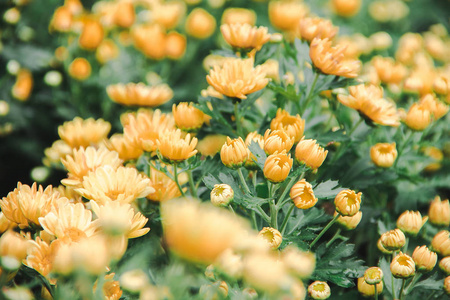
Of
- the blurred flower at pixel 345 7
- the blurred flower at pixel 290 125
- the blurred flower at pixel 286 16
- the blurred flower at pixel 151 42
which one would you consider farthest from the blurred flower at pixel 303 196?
the blurred flower at pixel 345 7

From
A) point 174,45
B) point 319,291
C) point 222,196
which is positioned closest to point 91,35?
point 174,45

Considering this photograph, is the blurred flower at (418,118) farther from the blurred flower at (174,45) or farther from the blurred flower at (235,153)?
the blurred flower at (174,45)

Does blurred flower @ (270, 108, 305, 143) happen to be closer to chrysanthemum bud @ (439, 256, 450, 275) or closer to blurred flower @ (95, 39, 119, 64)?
chrysanthemum bud @ (439, 256, 450, 275)

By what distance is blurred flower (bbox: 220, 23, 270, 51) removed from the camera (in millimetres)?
1221

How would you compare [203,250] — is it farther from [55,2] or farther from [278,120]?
[55,2]

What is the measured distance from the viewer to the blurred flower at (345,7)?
228 centimetres

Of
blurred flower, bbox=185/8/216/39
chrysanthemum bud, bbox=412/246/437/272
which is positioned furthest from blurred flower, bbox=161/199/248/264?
blurred flower, bbox=185/8/216/39

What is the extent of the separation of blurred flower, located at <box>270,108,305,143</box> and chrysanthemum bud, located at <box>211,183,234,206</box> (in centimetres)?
22

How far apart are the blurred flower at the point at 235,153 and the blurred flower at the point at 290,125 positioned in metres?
0.14

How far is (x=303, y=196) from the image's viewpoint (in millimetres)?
938

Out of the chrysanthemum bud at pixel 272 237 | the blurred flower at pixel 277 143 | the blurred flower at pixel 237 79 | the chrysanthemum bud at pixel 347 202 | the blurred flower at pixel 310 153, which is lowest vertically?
the chrysanthemum bud at pixel 272 237

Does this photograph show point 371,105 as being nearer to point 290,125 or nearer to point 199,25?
point 290,125

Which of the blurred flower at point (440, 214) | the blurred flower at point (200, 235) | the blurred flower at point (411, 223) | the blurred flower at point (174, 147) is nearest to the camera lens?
the blurred flower at point (200, 235)

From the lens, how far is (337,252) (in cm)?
107
